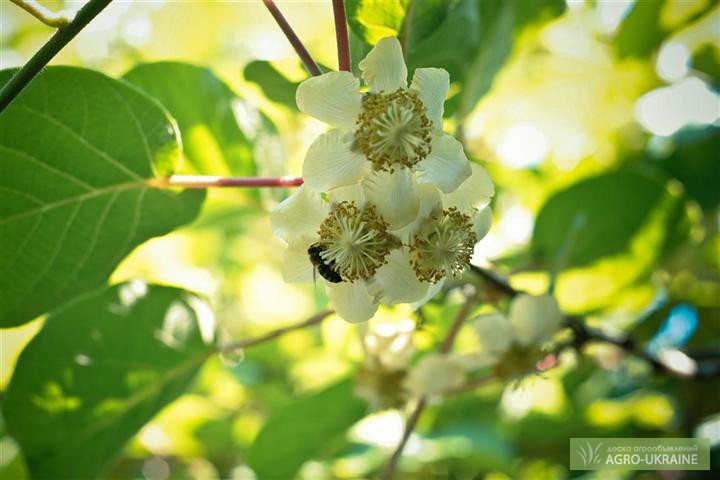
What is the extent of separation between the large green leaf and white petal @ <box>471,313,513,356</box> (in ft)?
1.98

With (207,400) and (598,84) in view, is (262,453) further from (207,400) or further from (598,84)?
(598,84)

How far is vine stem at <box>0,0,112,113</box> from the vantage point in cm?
66

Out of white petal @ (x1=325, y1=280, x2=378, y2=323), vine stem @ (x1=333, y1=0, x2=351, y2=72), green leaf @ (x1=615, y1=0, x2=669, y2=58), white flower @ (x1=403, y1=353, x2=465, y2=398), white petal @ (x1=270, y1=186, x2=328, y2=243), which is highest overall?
green leaf @ (x1=615, y1=0, x2=669, y2=58)

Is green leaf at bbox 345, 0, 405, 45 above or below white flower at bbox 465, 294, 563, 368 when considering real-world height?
above

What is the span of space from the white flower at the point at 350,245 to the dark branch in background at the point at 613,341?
0.28m

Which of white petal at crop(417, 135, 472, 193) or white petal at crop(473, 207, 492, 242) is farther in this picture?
white petal at crop(473, 207, 492, 242)

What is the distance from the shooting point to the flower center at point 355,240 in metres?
0.88

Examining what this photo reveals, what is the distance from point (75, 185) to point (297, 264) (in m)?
0.38

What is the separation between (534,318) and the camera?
1323 millimetres

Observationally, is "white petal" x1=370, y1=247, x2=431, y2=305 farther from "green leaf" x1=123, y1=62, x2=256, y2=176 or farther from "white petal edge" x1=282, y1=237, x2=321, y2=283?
"green leaf" x1=123, y1=62, x2=256, y2=176

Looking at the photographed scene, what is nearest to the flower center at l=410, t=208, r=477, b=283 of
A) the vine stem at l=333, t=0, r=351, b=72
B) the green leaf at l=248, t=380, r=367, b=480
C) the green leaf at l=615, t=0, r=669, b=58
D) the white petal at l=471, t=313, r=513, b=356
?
the vine stem at l=333, t=0, r=351, b=72

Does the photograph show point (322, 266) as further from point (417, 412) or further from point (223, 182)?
point (417, 412)

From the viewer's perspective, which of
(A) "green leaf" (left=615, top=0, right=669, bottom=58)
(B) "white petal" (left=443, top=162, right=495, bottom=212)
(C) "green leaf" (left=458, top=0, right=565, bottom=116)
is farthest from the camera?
(A) "green leaf" (left=615, top=0, right=669, bottom=58)

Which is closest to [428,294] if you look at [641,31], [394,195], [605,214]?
[394,195]
